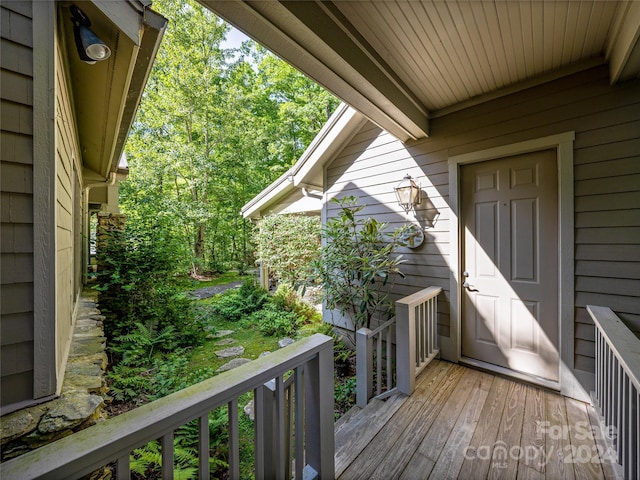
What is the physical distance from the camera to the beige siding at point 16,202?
112cm

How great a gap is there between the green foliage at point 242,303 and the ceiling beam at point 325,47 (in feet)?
15.8

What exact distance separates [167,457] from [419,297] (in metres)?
2.27

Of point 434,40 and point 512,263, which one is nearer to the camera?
point 434,40

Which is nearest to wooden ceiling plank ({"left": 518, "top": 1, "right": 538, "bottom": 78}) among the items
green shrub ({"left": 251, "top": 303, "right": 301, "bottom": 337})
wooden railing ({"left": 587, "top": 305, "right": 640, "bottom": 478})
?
wooden railing ({"left": 587, "top": 305, "right": 640, "bottom": 478})

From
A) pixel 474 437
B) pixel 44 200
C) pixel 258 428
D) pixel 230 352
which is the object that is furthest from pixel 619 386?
pixel 230 352

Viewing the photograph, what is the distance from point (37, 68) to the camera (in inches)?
46.6

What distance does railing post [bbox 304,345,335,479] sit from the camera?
1.35 m

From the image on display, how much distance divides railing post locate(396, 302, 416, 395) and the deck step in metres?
0.12

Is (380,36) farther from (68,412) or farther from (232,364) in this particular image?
(232,364)

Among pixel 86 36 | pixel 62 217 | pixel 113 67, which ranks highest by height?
pixel 113 67

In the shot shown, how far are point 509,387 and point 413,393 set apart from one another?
913mm

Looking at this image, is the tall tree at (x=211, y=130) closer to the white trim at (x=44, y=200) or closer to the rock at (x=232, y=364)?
the rock at (x=232, y=364)

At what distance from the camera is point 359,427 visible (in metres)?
1.99

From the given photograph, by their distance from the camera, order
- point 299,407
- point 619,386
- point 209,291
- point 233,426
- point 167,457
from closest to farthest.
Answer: point 167,457, point 233,426, point 299,407, point 619,386, point 209,291
